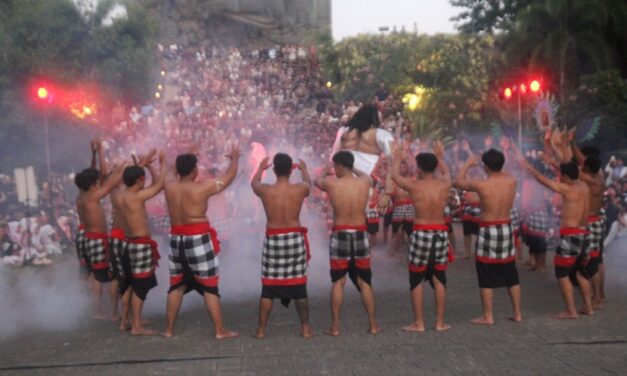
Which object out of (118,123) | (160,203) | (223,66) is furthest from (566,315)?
(223,66)

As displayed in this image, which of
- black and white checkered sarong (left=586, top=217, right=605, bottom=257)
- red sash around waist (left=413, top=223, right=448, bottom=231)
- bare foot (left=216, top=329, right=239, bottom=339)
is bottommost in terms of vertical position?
bare foot (left=216, top=329, right=239, bottom=339)

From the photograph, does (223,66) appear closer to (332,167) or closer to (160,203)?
(160,203)

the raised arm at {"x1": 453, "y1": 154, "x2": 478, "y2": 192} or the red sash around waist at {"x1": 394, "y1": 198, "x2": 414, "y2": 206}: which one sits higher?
the raised arm at {"x1": 453, "y1": 154, "x2": 478, "y2": 192}

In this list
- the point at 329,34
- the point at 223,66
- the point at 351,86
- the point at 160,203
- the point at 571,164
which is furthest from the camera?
the point at 329,34

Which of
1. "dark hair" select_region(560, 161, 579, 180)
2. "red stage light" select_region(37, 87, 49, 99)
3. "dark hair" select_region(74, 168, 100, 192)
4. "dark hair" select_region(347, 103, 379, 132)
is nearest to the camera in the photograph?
"dark hair" select_region(560, 161, 579, 180)

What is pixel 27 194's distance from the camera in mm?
13562

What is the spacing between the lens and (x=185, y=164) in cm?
739

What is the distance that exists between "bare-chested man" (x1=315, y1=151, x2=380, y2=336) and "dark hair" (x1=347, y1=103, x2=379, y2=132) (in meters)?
1.60

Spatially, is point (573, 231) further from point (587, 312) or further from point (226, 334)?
point (226, 334)

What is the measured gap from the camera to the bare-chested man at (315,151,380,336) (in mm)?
7363

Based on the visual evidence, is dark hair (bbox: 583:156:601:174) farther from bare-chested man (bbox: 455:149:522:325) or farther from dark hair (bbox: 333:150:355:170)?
dark hair (bbox: 333:150:355:170)

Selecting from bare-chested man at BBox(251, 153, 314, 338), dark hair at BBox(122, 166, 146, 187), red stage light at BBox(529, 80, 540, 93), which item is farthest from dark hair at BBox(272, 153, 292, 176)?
red stage light at BBox(529, 80, 540, 93)

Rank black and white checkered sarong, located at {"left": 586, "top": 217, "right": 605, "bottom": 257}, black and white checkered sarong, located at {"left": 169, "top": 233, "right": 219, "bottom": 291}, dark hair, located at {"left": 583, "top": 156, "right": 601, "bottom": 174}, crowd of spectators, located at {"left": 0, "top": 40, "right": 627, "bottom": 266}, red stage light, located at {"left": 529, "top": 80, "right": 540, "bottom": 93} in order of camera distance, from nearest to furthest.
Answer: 1. black and white checkered sarong, located at {"left": 169, "top": 233, "right": 219, "bottom": 291}
2. black and white checkered sarong, located at {"left": 586, "top": 217, "right": 605, "bottom": 257}
3. dark hair, located at {"left": 583, "top": 156, "right": 601, "bottom": 174}
4. crowd of spectators, located at {"left": 0, "top": 40, "right": 627, "bottom": 266}
5. red stage light, located at {"left": 529, "top": 80, "right": 540, "bottom": 93}

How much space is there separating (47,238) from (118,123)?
9.76 metres
